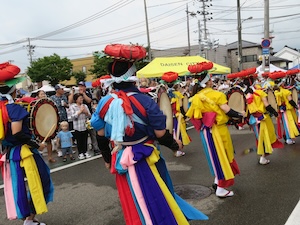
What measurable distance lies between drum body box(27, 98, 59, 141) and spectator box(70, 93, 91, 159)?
11.9 feet

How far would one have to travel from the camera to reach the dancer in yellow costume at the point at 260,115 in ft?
20.8

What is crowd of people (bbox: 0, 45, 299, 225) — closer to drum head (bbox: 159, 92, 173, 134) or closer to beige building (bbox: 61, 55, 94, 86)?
drum head (bbox: 159, 92, 173, 134)

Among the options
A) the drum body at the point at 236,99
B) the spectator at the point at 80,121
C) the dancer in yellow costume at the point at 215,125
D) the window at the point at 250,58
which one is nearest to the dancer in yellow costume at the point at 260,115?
the drum body at the point at 236,99

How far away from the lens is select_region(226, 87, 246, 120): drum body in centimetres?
543

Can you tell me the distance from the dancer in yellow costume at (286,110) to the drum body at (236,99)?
286cm

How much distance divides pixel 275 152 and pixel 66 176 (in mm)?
4714

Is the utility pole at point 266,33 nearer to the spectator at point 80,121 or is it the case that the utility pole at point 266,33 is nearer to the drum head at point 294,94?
the drum head at point 294,94

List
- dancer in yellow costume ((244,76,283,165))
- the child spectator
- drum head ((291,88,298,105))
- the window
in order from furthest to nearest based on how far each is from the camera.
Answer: the window < drum head ((291,88,298,105)) < the child spectator < dancer in yellow costume ((244,76,283,165))

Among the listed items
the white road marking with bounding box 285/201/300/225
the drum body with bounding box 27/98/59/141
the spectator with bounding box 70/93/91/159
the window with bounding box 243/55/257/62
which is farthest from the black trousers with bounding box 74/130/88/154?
the window with bounding box 243/55/257/62

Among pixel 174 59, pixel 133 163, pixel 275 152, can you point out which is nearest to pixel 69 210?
pixel 133 163

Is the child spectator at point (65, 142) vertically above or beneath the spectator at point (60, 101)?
beneath

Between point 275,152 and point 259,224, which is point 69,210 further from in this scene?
point 275,152

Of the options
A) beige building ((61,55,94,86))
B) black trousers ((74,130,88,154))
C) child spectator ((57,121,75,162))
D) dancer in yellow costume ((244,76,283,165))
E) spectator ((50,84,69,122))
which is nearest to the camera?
dancer in yellow costume ((244,76,283,165))

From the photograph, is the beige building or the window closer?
the window
